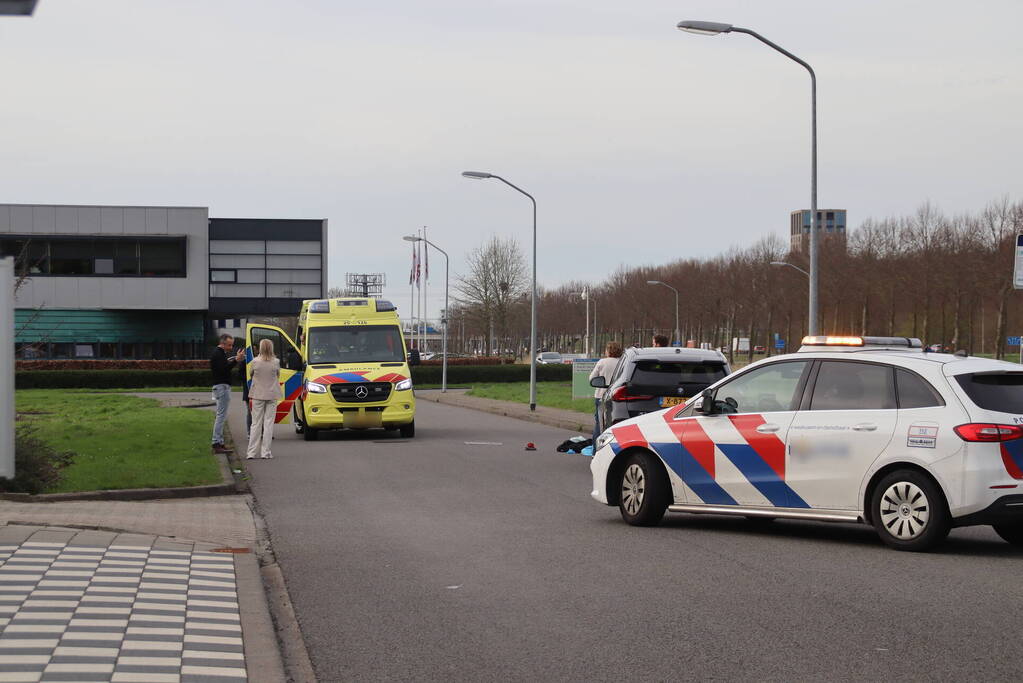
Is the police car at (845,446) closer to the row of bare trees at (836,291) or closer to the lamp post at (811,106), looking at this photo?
the lamp post at (811,106)

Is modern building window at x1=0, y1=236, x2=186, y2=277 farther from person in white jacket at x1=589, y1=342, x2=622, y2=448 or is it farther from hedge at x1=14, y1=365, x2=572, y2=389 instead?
person in white jacket at x1=589, y1=342, x2=622, y2=448

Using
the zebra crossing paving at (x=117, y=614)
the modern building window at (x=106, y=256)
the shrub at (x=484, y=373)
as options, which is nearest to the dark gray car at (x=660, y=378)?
the zebra crossing paving at (x=117, y=614)

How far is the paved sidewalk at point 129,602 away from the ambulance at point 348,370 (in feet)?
40.6

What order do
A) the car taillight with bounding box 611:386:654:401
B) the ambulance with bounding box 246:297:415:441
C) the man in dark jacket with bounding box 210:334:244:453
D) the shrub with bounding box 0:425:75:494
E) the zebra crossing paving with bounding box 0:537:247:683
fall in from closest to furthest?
the zebra crossing paving with bounding box 0:537:247:683, the shrub with bounding box 0:425:75:494, the car taillight with bounding box 611:386:654:401, the man in dark jacket with bounding box 210:334:244:453, the ambulance with bounding box 246:297:415:441

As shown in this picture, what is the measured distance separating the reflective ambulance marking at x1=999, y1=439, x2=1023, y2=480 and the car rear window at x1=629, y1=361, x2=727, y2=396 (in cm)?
754

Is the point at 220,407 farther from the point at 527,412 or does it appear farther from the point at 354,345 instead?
the point at 527,412

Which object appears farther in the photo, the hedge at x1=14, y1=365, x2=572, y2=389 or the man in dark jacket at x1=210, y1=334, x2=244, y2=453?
the hedge at x1=14, y1=365, x2=572, y2=389

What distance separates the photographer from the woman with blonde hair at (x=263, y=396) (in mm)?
19344

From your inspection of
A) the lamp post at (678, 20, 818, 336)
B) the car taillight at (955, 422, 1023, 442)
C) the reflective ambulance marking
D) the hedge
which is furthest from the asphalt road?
the hedge

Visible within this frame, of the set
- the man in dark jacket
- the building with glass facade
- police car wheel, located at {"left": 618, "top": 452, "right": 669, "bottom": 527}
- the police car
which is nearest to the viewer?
the police car

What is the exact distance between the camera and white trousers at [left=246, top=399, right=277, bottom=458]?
767 inches

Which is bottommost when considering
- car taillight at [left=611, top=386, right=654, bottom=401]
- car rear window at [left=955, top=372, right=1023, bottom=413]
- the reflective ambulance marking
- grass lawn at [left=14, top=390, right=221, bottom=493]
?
grass lawn at [left=14, top=390, right=221, bottom=493]

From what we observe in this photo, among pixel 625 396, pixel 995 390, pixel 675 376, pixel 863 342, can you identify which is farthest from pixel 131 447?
pixel 995 390

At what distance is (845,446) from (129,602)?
5534mm
